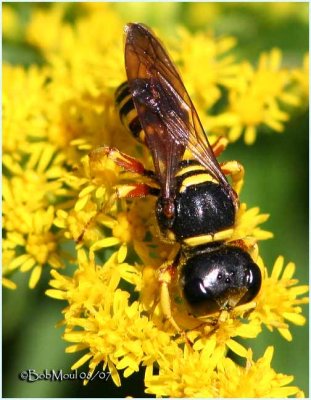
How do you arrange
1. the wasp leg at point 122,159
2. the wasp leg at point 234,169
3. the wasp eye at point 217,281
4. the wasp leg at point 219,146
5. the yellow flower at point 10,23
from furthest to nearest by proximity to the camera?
1. the yellow flower at point 10,23
2. the wasp leg at point 219,146
3. the wasp leg at point 234,169
4. the wasp leg at point 122,159
5. the wasp eye at point 217,281

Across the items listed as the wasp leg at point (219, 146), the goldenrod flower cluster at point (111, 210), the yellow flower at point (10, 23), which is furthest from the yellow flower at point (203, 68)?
the yellow flower at point (10, 23)

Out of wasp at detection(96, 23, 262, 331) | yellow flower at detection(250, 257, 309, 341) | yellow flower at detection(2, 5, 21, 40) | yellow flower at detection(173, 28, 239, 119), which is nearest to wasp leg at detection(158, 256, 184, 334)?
wasp at detection(96, 23, 262, 331)

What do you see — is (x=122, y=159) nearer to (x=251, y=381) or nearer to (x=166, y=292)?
(x=166, y=292)

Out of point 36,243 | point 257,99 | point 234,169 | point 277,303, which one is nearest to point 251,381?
point 277,303

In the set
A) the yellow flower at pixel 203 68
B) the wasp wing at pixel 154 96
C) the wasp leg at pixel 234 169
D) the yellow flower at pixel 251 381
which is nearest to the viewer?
the yellow flower at pixel 251 381

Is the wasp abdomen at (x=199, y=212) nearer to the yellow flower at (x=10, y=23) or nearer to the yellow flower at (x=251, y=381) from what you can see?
the yellow flower at (x=251, y=381)

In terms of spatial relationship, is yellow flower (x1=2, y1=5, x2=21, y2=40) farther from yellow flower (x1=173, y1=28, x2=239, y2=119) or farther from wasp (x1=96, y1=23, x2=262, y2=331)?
wasp (x1=96, y1=23, x2=262, y2=331)

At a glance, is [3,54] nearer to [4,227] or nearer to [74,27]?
[74,27]

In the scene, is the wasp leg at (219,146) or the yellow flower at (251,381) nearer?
the yellow flower at (251,381)
